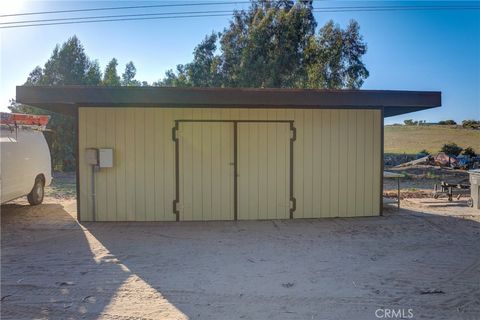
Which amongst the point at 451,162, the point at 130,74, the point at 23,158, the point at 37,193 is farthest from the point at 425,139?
the point at 23,158

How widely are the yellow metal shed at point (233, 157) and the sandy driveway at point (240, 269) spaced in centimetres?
51

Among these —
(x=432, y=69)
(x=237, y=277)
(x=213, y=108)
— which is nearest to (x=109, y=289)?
(x=237, y=277)

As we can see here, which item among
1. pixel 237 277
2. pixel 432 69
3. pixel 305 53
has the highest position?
pixel 305 53

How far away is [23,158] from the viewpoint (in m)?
8.62

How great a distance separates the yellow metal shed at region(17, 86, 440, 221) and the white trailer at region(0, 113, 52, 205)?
3.98 feet

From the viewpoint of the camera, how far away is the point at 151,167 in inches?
303

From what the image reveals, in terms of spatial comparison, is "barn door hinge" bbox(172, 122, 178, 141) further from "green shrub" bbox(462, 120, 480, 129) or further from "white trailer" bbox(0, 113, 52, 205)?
"green shrub" bbox(462, 120, 480, 129)

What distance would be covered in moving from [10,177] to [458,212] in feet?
31.9

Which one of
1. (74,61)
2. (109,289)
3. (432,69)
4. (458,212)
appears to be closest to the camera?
(109,289)

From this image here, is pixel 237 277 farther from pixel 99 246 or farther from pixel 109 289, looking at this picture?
pixel 99 246

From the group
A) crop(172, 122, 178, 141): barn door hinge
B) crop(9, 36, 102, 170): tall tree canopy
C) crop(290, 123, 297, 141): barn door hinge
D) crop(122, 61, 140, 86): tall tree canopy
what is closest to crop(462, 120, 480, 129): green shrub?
crop(122, 61, 140, 86): tall tree canopy

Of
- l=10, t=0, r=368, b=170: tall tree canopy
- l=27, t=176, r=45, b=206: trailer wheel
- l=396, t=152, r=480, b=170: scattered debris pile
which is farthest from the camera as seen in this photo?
l=396, t=152, r=480, b=170: scattered debris pile

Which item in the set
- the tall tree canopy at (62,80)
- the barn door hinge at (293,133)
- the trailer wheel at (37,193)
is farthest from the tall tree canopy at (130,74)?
the barn door hinge at (293,133)

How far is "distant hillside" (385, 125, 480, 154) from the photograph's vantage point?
30359mm
